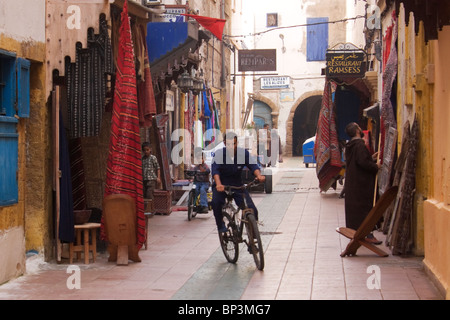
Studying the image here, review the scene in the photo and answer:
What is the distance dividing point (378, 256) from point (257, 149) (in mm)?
18440

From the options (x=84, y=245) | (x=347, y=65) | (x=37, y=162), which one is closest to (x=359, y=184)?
(x=84, y=245)

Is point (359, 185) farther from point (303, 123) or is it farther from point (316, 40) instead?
point (303, 123)

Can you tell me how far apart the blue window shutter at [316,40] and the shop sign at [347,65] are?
2537cm

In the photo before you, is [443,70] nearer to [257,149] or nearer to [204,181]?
[204,181]

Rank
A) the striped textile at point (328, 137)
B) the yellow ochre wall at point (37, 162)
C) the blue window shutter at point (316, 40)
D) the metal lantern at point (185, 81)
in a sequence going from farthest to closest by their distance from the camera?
the blue window shutter at point (316, 40)
the metal lantern at point (185, 81)
the striped textile at point (328, 137)
the yellow ochre wall at point (37, 162)

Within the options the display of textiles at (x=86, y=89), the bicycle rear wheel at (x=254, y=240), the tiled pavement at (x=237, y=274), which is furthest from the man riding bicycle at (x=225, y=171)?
the display of textiles at (x=86, y=89)

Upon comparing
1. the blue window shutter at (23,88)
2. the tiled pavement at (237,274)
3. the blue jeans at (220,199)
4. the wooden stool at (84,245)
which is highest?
the blue window shutter at (23,88)

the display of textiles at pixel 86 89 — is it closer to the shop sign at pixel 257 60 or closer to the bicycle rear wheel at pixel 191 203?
the bicycle rear wheel at pixel 191 203

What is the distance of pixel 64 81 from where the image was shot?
34.0ft

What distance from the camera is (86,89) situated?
10.4 metres

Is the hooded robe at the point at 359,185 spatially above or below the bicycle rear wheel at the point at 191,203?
above

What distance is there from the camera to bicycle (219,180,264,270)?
9.12 meters

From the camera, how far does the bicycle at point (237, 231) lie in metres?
9.12

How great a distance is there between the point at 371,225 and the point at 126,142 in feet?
11.0
